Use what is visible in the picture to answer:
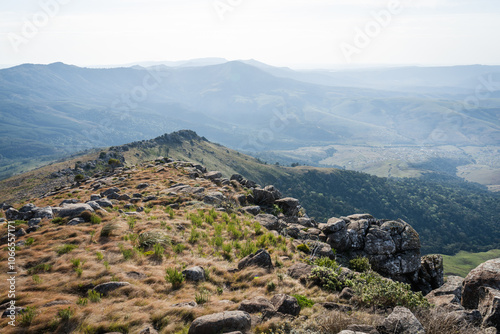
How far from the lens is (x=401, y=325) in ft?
29.2

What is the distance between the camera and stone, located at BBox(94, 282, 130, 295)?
472 inches

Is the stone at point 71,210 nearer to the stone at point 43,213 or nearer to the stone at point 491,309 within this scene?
the stone at point 43,213

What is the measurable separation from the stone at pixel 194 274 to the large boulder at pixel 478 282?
14101 millimetres

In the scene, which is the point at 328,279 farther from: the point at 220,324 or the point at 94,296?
the point at 94,296

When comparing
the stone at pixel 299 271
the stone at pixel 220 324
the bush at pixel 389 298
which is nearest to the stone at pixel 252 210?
the stone at pixel 299 271

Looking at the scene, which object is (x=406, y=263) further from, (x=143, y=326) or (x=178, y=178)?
(x=178, y=178)

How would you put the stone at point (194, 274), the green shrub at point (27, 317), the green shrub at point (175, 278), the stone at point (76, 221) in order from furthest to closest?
the stone at point (76, 221) < the stone at point (194, 274) < the green shrub at point (175, 278) < the green shrub at point (27, 317)

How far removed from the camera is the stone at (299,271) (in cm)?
1505

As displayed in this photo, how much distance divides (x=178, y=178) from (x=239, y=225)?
19028 mm

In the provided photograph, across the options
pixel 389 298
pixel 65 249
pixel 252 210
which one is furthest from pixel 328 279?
pixel 65 249

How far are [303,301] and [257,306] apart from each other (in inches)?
91.0

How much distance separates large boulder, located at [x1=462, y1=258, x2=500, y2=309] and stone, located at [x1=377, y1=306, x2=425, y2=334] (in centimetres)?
661

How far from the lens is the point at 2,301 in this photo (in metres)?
11.0

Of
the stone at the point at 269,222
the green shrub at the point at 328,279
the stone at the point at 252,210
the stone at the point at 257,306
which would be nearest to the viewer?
the stone at the point at 257,306
